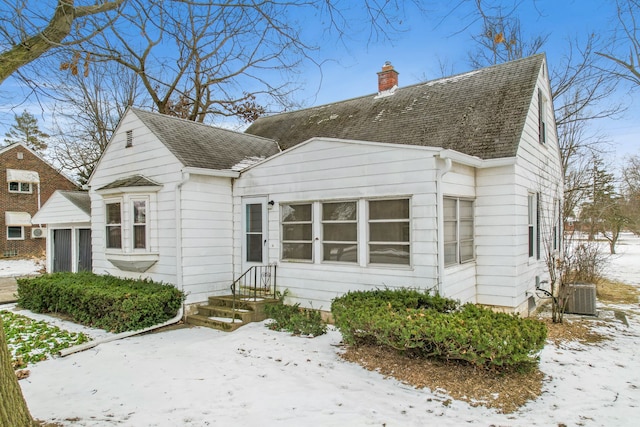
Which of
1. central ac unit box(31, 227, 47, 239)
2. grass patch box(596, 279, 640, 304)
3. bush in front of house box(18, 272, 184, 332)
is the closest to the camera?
bush in front of house box(18, 272, 184, 332)

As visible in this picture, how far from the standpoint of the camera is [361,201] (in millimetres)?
7512

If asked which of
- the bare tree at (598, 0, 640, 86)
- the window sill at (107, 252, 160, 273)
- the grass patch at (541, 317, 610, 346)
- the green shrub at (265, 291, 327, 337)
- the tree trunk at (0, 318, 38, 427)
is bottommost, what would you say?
the grass patch at (541, 317, 610, 346)

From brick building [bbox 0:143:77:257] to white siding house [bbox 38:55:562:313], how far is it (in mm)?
19167

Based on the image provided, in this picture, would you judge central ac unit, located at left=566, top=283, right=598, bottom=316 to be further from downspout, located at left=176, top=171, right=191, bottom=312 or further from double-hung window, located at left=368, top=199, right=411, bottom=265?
downspout, located at left=176, top=171, right=191, bottom=312

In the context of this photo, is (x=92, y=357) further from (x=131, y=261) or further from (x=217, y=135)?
(x=217, y=135)

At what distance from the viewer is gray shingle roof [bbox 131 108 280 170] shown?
9070mm

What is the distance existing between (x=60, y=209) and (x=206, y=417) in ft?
41.6

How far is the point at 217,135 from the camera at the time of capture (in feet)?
35.9

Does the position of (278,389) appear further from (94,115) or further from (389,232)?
(94,115)

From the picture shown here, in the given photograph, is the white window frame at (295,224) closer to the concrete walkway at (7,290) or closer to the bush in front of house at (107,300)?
the bush in front of house at (107,300)

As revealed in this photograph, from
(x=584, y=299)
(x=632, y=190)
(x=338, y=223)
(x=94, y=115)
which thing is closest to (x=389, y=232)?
(x=338, y=223)

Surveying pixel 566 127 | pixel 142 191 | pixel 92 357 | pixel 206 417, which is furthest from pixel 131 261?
pixel 566 127

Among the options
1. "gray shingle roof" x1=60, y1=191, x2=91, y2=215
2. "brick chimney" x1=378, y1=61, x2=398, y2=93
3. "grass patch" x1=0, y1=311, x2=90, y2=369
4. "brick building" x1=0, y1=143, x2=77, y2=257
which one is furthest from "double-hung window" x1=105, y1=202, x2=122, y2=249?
"brick building" x1=0, y1=143, x2=77, y2=257

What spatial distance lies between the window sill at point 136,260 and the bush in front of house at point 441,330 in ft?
16.7
